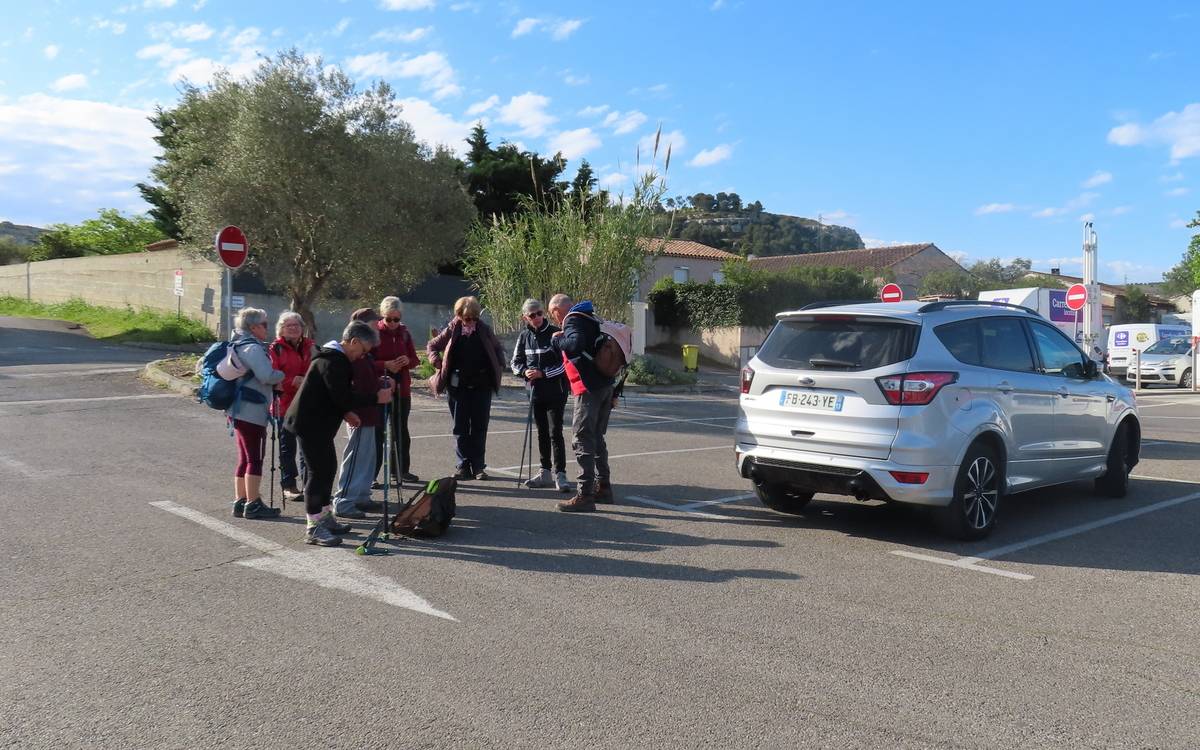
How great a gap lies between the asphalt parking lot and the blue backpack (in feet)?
3.05

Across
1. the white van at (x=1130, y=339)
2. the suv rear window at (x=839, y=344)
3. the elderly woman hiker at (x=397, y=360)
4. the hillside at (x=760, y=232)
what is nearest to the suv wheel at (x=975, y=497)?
the suv rear window at (x=839, y=344)

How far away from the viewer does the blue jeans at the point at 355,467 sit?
7375 mm

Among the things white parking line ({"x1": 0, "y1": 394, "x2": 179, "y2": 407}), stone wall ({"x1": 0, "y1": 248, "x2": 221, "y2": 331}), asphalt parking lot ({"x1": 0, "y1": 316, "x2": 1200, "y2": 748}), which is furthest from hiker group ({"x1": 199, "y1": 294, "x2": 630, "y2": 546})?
stone wall ({"x1": 0, "y1": 248, "x2": 221, "y2": 331})

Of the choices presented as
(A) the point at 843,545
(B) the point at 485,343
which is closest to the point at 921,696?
(A) the point at 843,545

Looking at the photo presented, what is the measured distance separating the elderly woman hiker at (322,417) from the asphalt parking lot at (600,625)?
10.8 inches

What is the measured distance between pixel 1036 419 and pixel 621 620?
4.37 meters

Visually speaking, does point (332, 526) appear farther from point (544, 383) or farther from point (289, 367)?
point (544, 383)

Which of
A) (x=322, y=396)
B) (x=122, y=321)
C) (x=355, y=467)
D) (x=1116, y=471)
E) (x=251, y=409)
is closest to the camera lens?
(x=322, y=396)

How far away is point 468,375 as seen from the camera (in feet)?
29.0

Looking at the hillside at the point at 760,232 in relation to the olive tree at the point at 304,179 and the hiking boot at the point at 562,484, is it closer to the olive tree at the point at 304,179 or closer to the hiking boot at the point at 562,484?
the olive tree at the point at 304,179

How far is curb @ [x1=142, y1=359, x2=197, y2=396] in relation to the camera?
52.0 ft

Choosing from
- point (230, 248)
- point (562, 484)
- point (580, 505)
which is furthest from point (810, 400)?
Answer: point (230, 248)

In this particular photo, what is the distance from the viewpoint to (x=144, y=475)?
29.2ft

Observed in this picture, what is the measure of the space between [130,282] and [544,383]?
2921 centimetres
